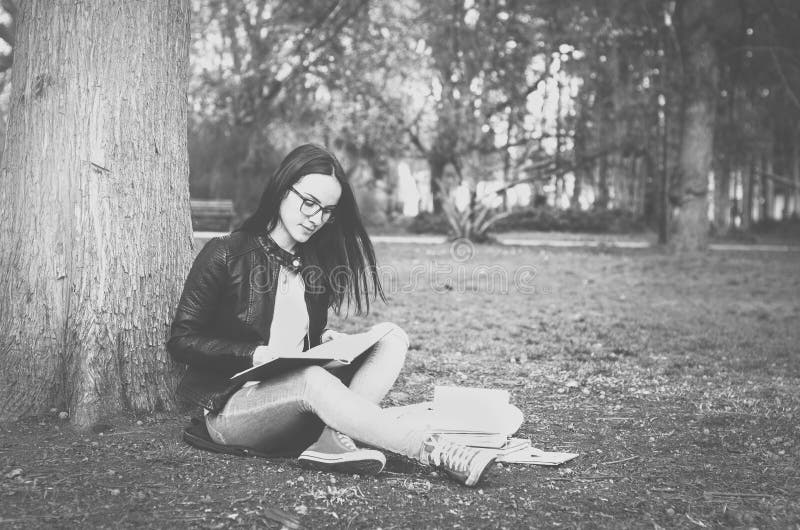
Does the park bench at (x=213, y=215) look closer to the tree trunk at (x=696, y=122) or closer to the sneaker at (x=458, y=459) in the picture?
the tree trunk at (x=696, y=122)

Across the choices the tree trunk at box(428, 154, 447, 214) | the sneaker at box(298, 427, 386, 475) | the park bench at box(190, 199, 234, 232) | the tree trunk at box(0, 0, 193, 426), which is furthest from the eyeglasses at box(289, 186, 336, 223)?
the tree trunk at box(428, 154, 447, 214)

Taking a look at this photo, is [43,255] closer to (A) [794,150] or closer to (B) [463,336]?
(B) [463,336]

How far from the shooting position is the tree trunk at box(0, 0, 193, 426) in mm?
3627

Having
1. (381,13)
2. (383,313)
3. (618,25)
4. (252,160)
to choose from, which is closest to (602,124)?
(618,25)

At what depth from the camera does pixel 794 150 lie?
32.2 metres

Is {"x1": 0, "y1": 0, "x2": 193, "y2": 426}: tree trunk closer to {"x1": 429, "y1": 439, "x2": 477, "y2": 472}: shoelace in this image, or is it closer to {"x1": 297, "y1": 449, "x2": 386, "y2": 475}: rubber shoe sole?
{"x1": 297, "y1": 449, "x2": 386, "y2": 475}: rubber shoe sole

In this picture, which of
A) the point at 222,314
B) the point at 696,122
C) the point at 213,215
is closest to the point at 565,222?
the point at 696,122

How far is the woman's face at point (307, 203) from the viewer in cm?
348

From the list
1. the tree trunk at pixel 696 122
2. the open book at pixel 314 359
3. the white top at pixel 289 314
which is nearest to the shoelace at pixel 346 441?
the open book at pixel 314 359

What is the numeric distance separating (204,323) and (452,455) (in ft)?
4.02

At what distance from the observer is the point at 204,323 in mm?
3379

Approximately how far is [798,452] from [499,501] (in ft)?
5.26

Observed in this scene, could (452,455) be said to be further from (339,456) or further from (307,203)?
(307,203)

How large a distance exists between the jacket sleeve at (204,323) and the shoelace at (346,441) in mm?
497
